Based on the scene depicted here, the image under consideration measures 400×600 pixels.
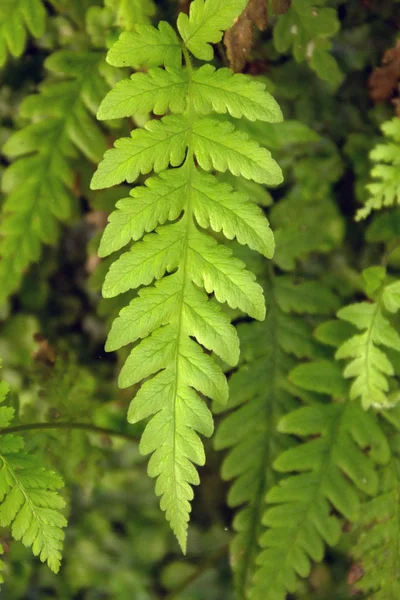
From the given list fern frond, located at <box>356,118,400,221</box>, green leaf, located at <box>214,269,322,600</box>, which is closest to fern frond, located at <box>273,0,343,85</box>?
fern frond, located at <box>356,118,400,221</box>

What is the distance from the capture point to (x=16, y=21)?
170cm

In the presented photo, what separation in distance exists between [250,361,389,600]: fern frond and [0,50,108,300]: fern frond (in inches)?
35.9

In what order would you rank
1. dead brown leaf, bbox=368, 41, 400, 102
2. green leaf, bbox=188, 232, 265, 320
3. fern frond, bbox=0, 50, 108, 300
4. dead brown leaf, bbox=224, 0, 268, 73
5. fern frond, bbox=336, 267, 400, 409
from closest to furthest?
green leaf, bbox=188, 232, 265, 320
dead brown leaf, bbox=224, 0, 268, 73
fern frond, bbox=336, 267, 400, 409
fern frond, bbox=0, 50, 108, 300
dead brown leaf, bbox=368, 41, 400, 102

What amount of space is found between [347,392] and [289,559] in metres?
0.52

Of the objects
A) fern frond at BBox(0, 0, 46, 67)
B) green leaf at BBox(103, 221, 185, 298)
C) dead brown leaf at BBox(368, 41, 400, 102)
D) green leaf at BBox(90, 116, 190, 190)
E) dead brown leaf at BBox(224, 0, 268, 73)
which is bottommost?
dead brown leaf at BBox(368, 41, 400, 102)

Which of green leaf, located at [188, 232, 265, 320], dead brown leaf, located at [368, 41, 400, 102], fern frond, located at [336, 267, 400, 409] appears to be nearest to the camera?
green leaf, located at [188, 232, 265, 320]

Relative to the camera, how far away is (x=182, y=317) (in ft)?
4.63

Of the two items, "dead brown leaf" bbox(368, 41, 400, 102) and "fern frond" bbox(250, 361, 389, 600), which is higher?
"dead brown leaf" bbox(368, 41, 400, 102)

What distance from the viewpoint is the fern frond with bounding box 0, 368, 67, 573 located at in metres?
1.43

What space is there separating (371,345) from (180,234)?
0.67 metres

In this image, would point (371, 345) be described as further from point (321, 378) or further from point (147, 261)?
point (147, 261)

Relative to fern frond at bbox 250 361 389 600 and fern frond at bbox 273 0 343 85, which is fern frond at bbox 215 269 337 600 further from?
fern frond at bbox 273 0 343 85

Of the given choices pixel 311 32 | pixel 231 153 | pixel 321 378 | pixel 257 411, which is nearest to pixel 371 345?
pixel 321 378

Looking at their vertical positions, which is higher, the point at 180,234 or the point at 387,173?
the point at 180,234
